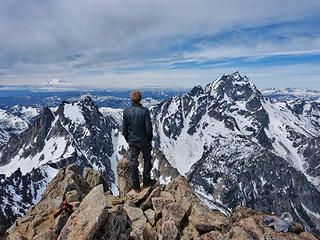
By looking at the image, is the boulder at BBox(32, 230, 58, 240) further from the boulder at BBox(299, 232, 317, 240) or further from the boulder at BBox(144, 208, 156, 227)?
the boulder at BBox(299, 232, 317, 240)

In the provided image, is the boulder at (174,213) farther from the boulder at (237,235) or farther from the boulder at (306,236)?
the boulder at (306,236)

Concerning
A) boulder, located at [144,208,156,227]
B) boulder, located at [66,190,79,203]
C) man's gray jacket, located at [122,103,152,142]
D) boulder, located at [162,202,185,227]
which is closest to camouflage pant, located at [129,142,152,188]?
man's gray jacket, located at [122,103,152,142]

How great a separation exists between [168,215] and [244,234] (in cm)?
426

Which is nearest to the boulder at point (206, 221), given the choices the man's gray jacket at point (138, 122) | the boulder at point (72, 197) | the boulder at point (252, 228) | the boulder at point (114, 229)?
the boulder at point (252, 228)

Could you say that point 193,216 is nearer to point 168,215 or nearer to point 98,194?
point 168,215

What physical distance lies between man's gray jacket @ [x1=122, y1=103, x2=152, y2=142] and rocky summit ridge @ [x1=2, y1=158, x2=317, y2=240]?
3.94m

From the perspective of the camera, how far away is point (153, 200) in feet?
44.8

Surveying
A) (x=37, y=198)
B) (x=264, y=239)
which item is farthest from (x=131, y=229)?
(x=37, y=198)

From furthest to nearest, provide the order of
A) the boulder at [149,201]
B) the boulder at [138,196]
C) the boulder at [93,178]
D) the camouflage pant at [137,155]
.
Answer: the boulder at [93,178] < the boulder at [138,196] < the camouflage pant at [137,155] < the boulder at [149,201]

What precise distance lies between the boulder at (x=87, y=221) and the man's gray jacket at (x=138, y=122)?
4.91 meters

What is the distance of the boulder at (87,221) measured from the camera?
27.0 feet

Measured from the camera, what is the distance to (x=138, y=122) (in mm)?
13273

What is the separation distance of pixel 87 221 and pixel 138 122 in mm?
6616

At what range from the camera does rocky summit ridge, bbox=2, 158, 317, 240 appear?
8820 millimetres
